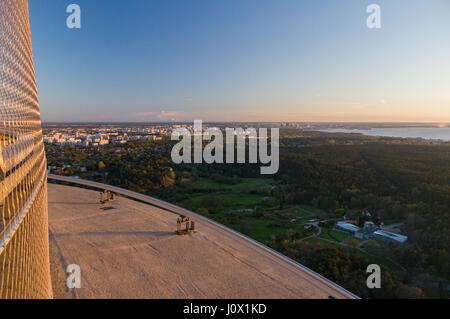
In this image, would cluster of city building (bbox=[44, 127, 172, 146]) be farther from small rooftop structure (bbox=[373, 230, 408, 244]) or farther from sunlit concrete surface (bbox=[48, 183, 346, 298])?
sunlit concrete surface (bbox=[48, 183, 346, 298])

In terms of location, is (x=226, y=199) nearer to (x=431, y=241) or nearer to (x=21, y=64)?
(x=431, y=241)

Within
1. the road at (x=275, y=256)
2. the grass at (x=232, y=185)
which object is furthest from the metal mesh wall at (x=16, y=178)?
the grass at (x=232, y=185)

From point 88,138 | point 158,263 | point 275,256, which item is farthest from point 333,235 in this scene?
point 88,138

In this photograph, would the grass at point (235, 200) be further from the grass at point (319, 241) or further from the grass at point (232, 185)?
the grass at point (319, 241)

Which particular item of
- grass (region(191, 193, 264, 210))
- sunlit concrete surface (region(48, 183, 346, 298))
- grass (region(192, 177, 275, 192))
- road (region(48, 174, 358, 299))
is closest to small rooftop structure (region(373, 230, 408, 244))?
grass (region(191, 193, 264, 210))

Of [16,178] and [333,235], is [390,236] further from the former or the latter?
[16,178]
